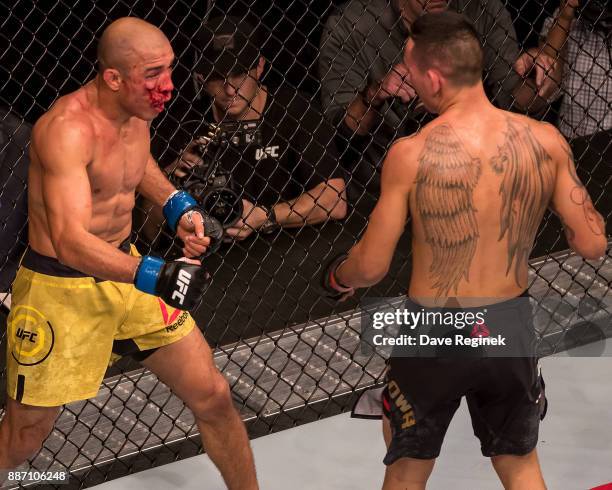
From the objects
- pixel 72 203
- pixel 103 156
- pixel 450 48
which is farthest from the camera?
pixel 103 156

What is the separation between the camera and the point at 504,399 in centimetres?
240

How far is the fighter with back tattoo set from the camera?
234 centimetres

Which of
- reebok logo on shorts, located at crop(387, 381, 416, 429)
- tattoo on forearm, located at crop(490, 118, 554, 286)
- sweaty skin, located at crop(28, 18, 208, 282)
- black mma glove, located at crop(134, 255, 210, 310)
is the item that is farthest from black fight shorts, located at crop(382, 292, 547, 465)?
sweaty skin, located at crop(28, 18, 208, 282)

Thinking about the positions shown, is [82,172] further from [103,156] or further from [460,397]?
[460,397]

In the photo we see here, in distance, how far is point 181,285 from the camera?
239 centimetres

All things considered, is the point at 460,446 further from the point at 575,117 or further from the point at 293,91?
the point at 575,117

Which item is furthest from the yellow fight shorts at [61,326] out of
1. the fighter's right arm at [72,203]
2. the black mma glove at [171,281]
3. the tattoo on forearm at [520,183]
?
the tattoo on forearm at [520,183]

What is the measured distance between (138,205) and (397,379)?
1678 mm

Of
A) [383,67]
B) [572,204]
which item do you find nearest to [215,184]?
[383,67]

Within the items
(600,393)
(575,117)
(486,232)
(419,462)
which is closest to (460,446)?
(600,393)

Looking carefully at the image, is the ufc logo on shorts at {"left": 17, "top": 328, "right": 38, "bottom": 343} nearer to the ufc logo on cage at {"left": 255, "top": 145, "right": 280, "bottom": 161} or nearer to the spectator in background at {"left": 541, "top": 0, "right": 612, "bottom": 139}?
the ufc logo on cage at {"left": 255, "top": 145, "right": 280, "bottom": 161}

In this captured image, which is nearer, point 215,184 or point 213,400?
point 213,400

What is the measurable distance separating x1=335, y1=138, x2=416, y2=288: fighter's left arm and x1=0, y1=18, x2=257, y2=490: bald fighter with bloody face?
35 centimetres

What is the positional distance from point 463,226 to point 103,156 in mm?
827
